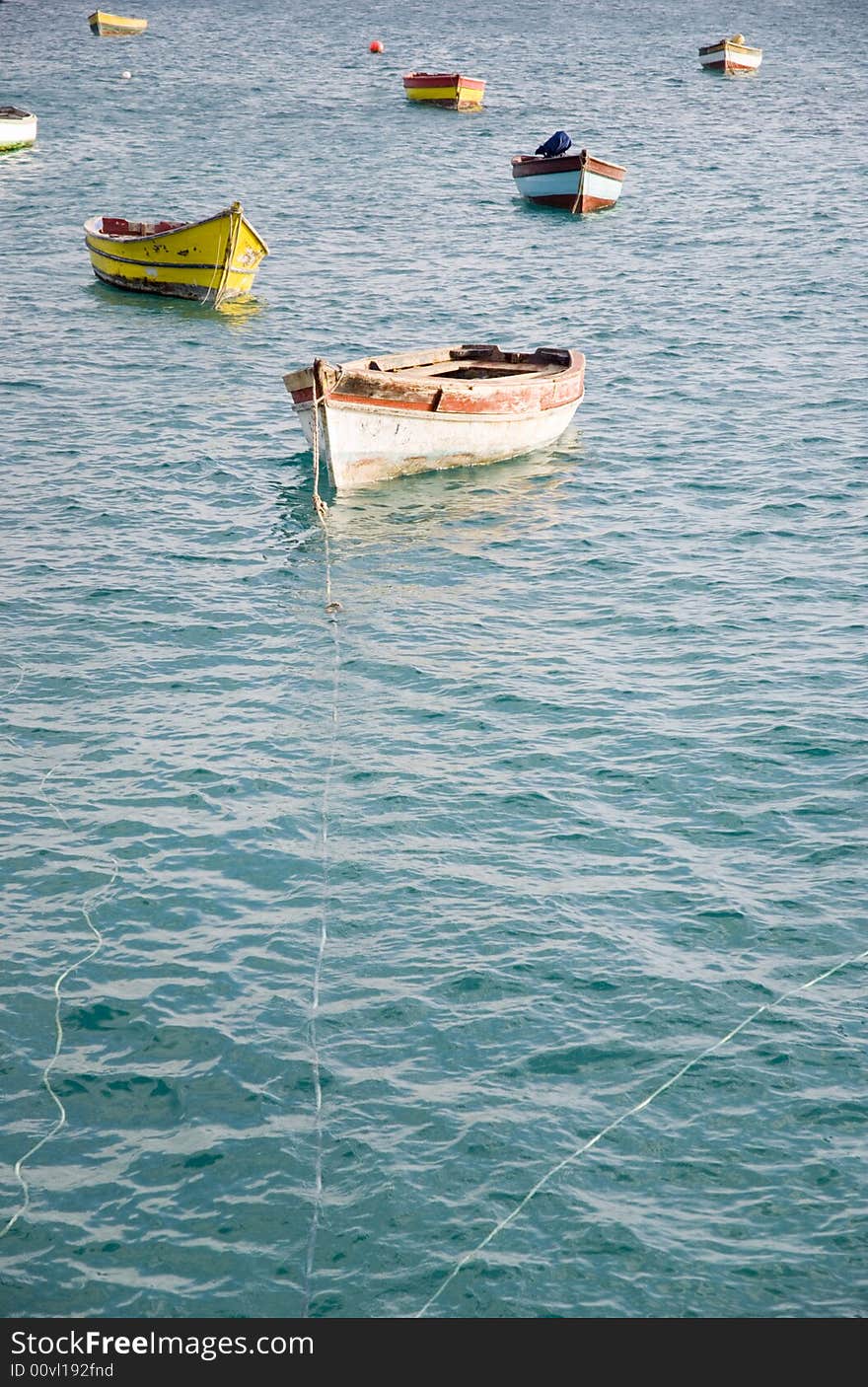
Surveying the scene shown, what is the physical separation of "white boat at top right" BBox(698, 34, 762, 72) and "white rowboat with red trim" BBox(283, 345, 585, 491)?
47870mm

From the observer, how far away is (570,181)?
136 feet

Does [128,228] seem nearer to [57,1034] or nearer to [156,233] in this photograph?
[156,233]

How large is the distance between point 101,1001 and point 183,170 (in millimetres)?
38852

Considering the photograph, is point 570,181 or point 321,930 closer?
point 321,930

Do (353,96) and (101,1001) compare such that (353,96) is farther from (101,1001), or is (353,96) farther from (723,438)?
(101,1001)

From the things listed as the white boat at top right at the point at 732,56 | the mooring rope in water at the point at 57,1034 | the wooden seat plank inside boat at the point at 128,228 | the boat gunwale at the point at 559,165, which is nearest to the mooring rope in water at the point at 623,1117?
the mooring rope in water at the point at 57,1034

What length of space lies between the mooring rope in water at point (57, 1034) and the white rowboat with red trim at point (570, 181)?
32.3 m

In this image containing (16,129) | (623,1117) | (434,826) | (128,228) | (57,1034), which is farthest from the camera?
(16,129)

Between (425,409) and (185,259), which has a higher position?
(425,409)

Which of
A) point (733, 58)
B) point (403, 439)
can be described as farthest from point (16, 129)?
point (733, 58)

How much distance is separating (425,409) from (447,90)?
40238mm

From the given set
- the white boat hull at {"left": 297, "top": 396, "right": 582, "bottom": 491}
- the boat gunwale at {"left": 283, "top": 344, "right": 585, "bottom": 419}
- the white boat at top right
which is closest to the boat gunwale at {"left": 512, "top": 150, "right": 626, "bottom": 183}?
the boat gunwale at {"left": 283, "top": 344, "right": 585, "bottom": 419}

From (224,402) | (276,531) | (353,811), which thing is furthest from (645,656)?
(224,402)

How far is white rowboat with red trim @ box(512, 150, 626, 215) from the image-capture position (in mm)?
41281
